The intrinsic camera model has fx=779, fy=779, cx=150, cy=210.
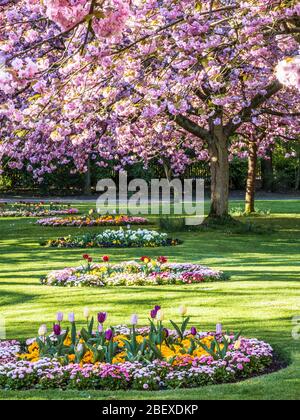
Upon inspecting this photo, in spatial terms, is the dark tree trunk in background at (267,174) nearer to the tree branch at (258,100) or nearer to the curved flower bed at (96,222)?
the curved flower bed at (96,222)

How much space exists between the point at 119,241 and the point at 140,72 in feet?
18.9

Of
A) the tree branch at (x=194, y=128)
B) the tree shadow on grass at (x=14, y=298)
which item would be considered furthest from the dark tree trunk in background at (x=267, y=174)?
the tree shadow on grass at (x=14, y=298)

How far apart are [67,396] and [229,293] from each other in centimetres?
565

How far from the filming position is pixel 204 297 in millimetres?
12133

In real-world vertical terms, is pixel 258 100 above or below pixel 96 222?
above

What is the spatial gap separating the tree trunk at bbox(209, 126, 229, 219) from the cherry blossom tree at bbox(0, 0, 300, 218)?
0.03 meters

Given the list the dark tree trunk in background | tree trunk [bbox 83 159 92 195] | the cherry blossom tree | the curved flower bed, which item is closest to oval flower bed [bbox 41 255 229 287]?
the cherry blossom tree

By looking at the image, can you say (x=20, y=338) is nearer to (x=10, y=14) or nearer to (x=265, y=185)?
(x=10, y=14)

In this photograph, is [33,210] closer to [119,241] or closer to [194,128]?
[194,128]

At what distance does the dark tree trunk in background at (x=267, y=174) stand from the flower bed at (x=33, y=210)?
647 inches

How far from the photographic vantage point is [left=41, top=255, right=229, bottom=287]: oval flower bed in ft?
45.4

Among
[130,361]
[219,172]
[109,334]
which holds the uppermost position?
[219,172]

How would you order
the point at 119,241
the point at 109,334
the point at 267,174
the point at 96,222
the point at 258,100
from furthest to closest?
the point at 267,174 < the point at 96,222 < the point at 258,100 < the point at 119,241 < the point at 109,334

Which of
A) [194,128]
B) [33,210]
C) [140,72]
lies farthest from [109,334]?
[33,210]
